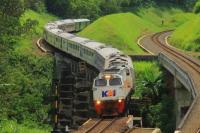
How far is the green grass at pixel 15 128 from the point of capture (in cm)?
4532

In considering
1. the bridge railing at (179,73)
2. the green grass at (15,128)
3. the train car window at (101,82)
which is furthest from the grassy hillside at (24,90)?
the bridge railing at (179,73)

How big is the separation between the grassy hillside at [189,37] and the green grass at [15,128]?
114 feet

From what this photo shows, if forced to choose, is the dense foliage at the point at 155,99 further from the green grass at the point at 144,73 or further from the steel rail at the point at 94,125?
the steel rail at the point at 94,125

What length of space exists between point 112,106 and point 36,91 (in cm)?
1520

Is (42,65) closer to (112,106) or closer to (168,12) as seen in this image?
(112,106)

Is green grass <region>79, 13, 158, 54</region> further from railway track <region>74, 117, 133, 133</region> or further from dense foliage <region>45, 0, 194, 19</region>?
railway track <region>74, 117, 133, 133</region>

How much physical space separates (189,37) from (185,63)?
1018 inches

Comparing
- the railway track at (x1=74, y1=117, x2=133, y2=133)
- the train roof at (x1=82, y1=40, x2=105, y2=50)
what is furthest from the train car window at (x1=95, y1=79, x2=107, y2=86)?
the train roof at (x1=82, y1=40, x2=105, y2=50)

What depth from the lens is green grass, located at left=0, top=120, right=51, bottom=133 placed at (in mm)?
45319

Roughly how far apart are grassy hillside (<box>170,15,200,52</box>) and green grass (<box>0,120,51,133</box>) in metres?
34.7

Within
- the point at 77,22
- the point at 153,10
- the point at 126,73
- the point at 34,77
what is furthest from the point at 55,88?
the point at 153,10

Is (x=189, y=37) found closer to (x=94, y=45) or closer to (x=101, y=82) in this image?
(x=94, y=45)

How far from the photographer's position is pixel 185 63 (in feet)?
192

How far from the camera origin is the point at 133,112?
53.0 metres
